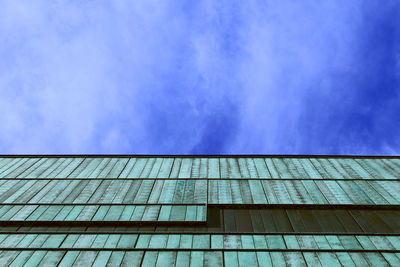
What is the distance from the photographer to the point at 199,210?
1870 centimetres

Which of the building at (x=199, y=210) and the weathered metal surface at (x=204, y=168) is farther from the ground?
the building at (x=199, y=210)

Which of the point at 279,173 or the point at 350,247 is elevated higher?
the point at 350,247

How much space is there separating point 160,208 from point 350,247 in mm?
12428

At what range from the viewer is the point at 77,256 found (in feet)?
47.3

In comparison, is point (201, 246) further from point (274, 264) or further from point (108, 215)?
point (108, 215)

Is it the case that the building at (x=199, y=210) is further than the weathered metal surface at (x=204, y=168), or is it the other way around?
the weathered metal surface at (x=204, y=168)

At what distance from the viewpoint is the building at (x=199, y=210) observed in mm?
14469

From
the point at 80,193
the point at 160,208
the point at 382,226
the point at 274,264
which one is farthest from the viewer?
the point at 80,193

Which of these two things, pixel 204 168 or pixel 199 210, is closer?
pixel 199 210

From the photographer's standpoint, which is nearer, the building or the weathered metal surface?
the building

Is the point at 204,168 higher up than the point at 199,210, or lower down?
lower down

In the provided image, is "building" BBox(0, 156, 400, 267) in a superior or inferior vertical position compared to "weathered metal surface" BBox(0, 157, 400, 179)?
superior

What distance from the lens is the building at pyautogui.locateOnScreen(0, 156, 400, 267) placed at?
1447 cm

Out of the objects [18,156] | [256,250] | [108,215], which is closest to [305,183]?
[256,250]
